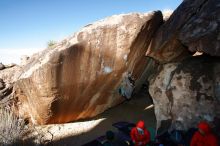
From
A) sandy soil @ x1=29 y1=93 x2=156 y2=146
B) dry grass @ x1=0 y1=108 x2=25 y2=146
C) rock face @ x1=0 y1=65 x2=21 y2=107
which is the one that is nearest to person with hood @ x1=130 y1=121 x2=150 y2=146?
sandy soil @ x1=29 y1=93 x2=156 y2=146

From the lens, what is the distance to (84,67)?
8031 mm

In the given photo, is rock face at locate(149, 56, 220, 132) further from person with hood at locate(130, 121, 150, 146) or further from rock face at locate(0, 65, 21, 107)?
rock face at locate(0, 65, 21, 107)

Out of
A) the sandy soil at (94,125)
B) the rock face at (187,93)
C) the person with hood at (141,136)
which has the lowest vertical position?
the sandy soil at (94,125)

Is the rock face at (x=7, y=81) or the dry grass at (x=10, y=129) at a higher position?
the rock face at (x=7, y=81)

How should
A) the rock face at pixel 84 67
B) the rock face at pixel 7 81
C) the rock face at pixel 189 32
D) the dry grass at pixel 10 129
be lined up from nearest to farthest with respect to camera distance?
1. the rock face at pixel 189 32
2. the dry grass at pixel 10 129
3. the rock face at pixel 84 67
4. the rock face at pixel 7 81

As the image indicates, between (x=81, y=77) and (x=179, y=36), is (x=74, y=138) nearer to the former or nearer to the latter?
(x=81, y=77)

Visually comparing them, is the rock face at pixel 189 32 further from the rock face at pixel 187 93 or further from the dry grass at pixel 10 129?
the dry grass at pixel 10 129

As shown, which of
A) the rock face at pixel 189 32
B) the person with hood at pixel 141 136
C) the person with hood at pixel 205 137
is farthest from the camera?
the rock face at pixel 189 32

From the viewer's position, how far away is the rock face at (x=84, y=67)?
7.79 m

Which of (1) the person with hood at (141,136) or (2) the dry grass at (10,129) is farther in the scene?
(2) the dry grass at (10,129)

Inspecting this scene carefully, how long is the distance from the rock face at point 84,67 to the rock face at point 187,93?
3.99 ft

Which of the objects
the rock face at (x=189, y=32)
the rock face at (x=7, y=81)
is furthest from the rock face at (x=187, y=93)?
the rock face at (x=7, y=81)

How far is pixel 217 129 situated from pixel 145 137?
1680mm

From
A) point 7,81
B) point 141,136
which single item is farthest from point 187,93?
point 7,81
